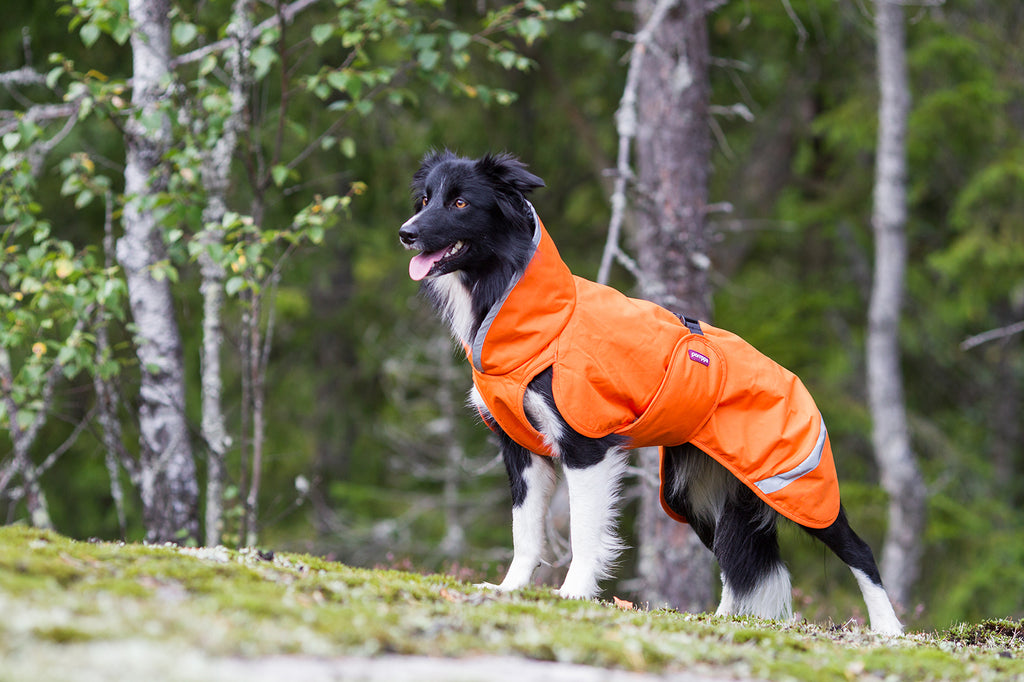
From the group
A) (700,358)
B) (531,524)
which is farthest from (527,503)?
(700,358)

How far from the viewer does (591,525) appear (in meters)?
4.28

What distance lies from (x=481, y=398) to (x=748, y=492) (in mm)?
1474

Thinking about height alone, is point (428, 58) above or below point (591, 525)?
above

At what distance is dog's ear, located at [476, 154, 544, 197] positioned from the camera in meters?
4.38

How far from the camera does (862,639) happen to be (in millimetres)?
4262

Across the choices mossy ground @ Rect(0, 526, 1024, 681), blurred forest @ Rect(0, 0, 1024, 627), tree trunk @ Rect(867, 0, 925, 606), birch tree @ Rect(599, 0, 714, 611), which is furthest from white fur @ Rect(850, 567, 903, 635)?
tree trunk @ Rect(867, 0, 925, 606)

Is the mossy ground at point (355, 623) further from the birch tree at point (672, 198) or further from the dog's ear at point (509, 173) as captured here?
the birch tree at point (672, 198)

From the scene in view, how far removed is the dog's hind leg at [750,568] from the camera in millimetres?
4828

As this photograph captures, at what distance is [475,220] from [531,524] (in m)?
1.50

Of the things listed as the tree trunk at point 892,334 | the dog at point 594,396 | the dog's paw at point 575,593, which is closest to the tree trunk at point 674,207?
the dog at point 594,396

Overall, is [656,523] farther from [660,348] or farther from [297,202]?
[297,202]

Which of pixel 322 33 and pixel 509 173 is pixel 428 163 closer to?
pixel 509 173

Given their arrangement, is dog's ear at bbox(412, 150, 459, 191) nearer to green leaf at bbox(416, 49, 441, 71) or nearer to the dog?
the dog

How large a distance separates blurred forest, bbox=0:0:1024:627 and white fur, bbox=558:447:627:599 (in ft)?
12.5
